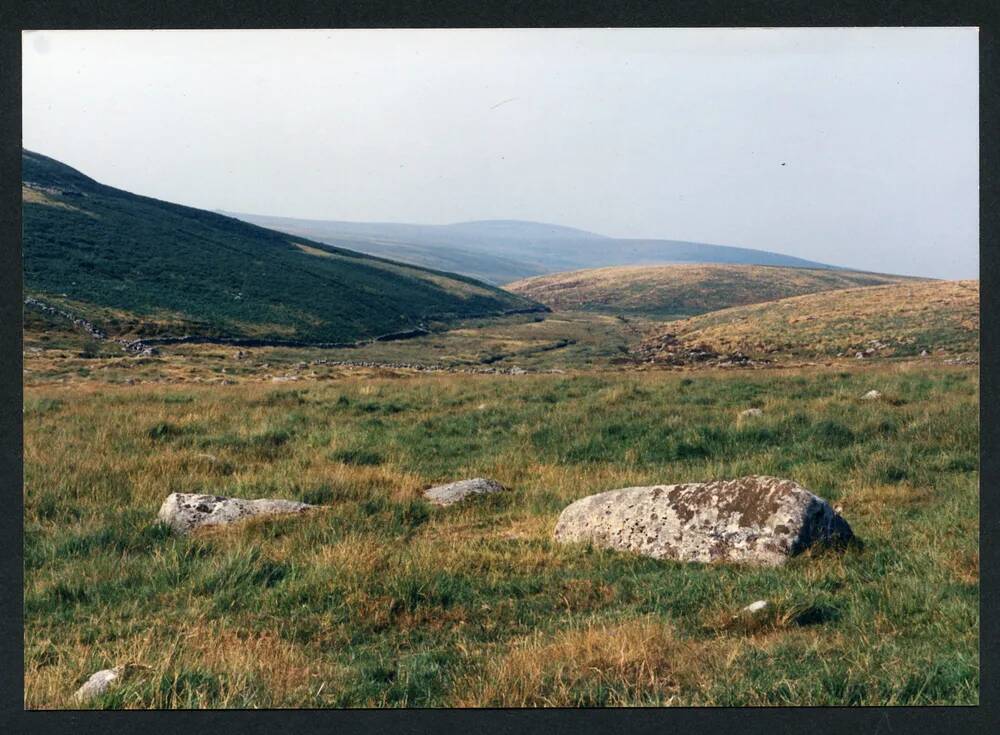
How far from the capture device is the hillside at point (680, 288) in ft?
314

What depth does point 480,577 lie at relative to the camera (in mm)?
6480

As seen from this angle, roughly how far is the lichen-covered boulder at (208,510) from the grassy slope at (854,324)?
91.0 feet

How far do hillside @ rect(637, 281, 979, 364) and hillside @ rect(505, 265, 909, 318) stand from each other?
31.2 meters

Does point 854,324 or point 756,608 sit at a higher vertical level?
point 854,324

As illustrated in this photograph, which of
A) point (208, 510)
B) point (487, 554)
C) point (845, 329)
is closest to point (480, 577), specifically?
point (487, 554)

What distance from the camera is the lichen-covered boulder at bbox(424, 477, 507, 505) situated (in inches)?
352

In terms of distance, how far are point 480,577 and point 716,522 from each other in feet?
7.45

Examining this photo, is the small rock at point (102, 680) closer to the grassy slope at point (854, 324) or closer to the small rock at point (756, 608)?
the small rock at point (756, 608)

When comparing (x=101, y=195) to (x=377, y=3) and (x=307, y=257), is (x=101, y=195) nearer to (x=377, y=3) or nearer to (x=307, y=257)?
(x=307, y=257)

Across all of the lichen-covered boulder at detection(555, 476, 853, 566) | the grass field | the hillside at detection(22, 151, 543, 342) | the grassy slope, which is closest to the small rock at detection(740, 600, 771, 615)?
the grass field

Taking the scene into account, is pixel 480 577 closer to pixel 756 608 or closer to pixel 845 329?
pixel 756 608

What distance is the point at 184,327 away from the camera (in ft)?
186

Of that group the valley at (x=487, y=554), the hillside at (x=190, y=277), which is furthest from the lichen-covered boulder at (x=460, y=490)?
the hillside at (x=190, y=277)

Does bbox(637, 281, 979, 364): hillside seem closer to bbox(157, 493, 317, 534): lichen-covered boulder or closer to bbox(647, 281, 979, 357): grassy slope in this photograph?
bbox(647, 281, 979, 357): grassy slope
